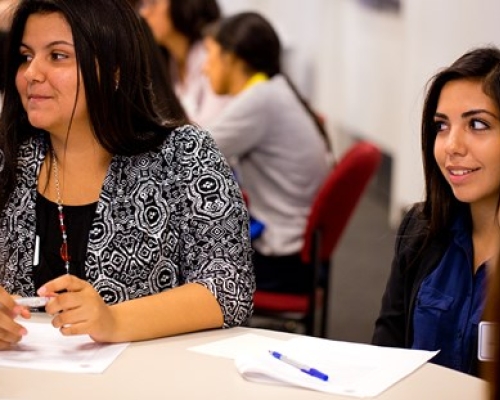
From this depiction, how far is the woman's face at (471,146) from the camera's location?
1981 millimetres

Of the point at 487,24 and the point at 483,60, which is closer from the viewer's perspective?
the point at 483,60

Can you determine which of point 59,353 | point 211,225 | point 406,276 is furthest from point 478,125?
point 59,353

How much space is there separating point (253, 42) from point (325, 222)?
3.13ft

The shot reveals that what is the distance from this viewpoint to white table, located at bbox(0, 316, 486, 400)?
156 centimetres

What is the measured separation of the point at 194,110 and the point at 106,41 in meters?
2.76

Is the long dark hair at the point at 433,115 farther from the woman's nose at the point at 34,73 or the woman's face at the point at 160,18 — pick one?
the woman's face at the point at 160,18

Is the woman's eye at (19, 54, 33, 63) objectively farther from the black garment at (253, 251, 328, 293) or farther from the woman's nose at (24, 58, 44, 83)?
the black garment at (253, 251, 328, 293)

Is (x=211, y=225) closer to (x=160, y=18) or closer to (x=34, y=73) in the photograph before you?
(x=34, y=73)

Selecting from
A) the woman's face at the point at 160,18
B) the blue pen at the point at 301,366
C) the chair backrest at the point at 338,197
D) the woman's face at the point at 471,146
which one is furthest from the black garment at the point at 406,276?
the woman's face at the point at 160,18

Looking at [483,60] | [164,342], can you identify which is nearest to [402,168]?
[483,60]

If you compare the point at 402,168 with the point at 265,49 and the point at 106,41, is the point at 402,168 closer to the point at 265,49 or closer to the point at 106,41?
the point at 265,49

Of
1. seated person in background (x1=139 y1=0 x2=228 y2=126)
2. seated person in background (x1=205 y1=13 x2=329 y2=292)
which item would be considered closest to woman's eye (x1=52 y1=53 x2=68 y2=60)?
seated person in background (x1=205 y1=13 x2=329 y2=292)

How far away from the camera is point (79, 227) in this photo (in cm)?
208

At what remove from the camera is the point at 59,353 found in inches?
68.7
